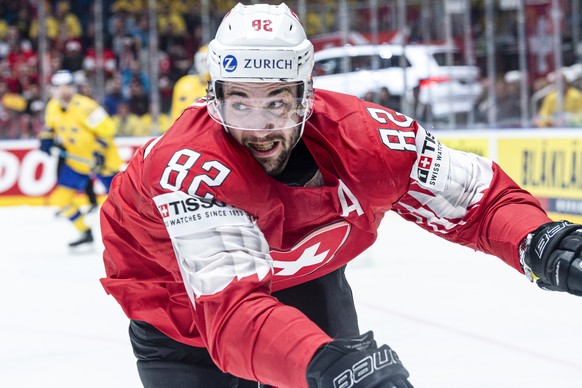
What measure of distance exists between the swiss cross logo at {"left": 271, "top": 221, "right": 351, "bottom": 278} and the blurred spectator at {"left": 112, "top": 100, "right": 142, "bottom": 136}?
8.27m

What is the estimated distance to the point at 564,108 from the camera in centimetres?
738

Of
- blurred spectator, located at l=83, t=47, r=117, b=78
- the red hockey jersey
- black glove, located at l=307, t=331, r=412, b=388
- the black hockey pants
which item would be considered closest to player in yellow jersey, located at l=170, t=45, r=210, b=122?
blurred spectator, located at l=83, t=47, r=117, b=78

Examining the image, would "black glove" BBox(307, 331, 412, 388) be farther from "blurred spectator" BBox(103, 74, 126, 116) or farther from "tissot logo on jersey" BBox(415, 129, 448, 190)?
"blurred spectator" BBox(103, 74, 126, 116)

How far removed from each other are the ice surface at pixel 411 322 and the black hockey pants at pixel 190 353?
3.30 ft

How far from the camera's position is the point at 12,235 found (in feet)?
26.7

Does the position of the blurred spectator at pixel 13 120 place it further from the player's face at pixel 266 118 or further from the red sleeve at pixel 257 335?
the red sleeve at pixel 257 335

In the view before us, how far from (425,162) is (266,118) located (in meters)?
0.40

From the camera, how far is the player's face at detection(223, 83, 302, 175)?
1802 millimetres

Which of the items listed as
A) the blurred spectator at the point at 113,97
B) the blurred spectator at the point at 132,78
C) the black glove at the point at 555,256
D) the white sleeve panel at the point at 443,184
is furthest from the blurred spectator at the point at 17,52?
the black glove at the point at 555,256

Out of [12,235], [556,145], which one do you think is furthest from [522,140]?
[12,235]

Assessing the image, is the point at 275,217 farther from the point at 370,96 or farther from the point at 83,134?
the point at 370,96

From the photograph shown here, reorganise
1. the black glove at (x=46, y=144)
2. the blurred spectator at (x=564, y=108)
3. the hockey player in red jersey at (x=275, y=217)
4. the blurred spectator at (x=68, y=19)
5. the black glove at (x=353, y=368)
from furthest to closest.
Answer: the blurred spectator at (x=68, y=19) → the black glove at (x=46, y=144) → the blurred spectator at (x=564, y=108) → the hockey player in red jersey at (x=275, y=217) → the black glove at (x=353, y=368)

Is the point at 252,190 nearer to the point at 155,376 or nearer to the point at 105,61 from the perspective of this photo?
the point at 155,376

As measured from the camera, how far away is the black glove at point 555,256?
5.67 feet
